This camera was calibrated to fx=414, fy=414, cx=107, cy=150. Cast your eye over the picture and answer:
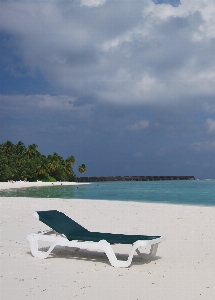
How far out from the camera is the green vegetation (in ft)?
261

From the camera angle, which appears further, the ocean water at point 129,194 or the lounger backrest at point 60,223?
the ocean water at point 129,194

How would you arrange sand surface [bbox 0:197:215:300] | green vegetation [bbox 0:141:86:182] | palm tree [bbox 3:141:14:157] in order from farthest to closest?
palm tree [bbox 3:141:14:157] → green vegetation [bbox 0:141:86:182] → sand surface [bbox 0:197:215:300]

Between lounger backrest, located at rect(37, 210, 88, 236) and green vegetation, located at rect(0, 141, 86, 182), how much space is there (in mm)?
68614

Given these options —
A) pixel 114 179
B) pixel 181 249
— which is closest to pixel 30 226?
pixel 181 249

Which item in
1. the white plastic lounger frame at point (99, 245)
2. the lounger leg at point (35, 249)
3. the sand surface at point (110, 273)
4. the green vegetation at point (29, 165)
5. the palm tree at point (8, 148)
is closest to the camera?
the sand surface at point (110, 273)

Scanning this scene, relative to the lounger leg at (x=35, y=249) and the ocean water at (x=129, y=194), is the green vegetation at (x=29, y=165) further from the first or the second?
the lounger leg at (x=35, y=249)

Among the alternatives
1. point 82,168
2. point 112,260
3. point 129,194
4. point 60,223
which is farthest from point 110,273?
point 82,168

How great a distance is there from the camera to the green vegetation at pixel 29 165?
261 ft

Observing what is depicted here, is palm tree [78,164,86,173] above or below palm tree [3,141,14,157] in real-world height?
below

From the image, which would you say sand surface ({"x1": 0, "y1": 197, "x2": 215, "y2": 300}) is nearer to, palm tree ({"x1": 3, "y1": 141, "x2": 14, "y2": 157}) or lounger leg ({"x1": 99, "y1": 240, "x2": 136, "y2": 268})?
lounger leg ({"x1": 99, "y1": 240, "x2": 136, "y2": 268})

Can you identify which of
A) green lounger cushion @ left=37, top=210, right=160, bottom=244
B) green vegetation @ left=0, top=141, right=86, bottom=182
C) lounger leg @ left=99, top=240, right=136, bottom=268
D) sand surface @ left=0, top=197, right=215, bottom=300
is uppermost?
green vegetation @ left=0, top=141, right=86, bottom=182

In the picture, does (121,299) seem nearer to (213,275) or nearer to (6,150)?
(213,275)

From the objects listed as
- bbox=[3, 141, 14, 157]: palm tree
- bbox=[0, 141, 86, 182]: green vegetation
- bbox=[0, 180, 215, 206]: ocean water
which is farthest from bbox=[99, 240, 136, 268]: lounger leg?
bbox=[3, 141, 14, 157]: palm tree

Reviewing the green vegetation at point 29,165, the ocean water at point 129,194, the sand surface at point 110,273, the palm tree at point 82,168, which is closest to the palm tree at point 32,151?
the green vegetation at point 29,165
